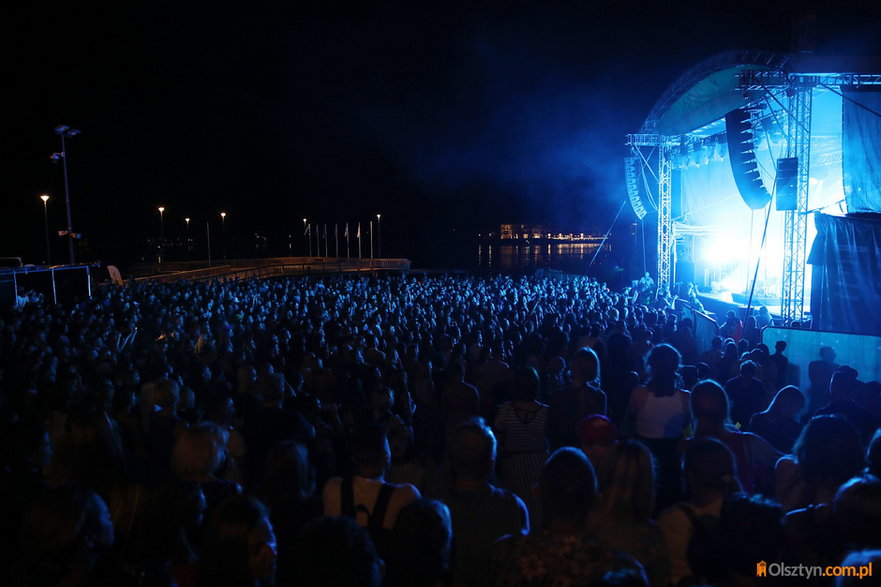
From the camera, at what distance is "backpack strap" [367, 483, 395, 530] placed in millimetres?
2875

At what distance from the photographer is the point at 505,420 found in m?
4.34


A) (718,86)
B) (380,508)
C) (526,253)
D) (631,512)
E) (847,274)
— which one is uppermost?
(718,86)

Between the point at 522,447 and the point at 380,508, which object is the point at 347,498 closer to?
the point at 380,508

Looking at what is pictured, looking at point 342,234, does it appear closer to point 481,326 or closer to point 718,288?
point 718,288

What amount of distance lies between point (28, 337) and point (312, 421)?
8254 mm

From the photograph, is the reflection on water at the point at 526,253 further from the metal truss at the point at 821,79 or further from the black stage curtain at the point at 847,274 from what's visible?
the black stage curtain at the point at 847,274

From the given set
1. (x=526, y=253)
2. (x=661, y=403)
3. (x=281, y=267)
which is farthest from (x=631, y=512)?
(x=526, y=253)

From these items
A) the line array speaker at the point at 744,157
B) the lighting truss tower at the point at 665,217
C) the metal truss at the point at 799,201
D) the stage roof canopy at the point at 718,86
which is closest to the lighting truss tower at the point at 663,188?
the lighting truss tower at the point at 665,217

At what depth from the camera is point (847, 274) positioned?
11984mm

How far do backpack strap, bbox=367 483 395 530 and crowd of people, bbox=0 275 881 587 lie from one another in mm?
13

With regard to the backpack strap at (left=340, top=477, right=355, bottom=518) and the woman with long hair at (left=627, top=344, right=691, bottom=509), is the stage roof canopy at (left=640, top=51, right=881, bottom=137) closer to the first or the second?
the woman with long hair at (left=627, top=344, right=691, bottom=509)

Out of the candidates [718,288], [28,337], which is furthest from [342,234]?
[28,337]

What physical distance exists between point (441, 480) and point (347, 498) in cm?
Answer: 170

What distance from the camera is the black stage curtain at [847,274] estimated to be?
1154cm
